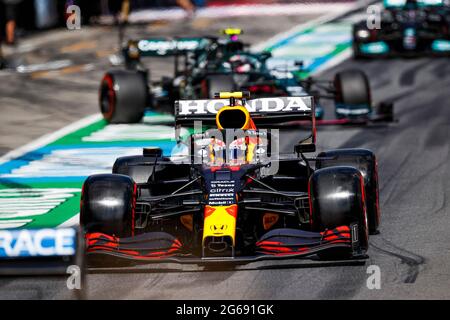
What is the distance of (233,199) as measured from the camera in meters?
11.7

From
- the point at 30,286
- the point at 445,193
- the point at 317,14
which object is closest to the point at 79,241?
the point at 30,286

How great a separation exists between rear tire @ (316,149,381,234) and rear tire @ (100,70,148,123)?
8826 millimetres

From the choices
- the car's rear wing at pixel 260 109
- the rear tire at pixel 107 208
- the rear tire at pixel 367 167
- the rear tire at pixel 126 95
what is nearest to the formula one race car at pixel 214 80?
the rear tire at pixel 126 95

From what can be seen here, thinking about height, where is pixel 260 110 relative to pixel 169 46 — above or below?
below

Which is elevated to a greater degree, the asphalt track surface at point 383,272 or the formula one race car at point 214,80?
the formula one race car at point 214,80

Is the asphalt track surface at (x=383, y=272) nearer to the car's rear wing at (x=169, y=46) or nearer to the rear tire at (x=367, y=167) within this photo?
the rear tire at (x=367, y=167)

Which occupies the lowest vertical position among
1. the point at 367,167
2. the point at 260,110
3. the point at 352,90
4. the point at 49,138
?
the point at 49,138

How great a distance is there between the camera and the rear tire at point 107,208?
11672 millimetres

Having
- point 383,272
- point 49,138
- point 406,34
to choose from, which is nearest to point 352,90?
point 49,138

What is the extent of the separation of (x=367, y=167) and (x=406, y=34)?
17.1m

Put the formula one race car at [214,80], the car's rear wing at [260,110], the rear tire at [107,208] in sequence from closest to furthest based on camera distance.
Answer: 1. the rear tire at [107,208]
2. the car's rear wing at [260,110]
3. the formula one race car at [214,80]

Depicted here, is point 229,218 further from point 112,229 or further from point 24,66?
point 24,66

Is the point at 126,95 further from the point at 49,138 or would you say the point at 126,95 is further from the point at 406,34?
the point at 406,34
